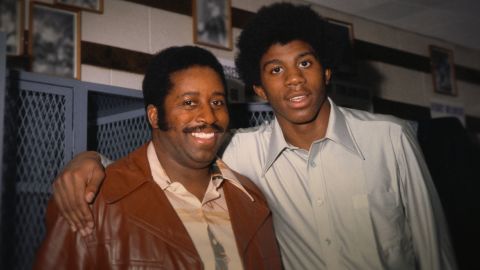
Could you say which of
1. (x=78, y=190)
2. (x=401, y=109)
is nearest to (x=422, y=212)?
(x=78, y=190)

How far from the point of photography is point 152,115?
1.88 metres

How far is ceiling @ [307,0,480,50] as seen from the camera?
4.57 m

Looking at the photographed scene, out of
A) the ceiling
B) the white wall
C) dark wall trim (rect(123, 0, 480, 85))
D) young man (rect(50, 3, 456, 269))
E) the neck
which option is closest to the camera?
young man (rect(50, 3, 456, 269))

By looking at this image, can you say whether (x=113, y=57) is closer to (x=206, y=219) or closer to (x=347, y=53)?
(x=206, y=219)

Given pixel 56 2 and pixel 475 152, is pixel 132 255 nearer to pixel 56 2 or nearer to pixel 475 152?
pixel 475 152

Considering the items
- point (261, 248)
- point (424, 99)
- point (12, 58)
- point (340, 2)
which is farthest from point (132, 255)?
point (424, 99)

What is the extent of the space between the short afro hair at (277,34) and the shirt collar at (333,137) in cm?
30

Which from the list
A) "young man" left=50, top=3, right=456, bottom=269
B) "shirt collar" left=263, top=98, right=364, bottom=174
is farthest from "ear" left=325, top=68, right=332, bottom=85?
"shirt collar" left=263, top=98, right=364, bottom=174

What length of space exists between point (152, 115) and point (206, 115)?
10.1 inches

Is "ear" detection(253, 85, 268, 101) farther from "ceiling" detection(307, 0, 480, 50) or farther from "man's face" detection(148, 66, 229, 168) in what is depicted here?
"ceiling" detection(307, 0, 480, 50)

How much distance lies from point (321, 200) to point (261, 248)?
1.09 feet

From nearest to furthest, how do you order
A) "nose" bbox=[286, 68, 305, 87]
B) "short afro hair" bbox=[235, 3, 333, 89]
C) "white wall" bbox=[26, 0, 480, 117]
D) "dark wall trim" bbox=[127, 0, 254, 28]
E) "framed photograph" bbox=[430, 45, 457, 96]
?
"nose" bbox=[286, 68, 305, 87], "short afro hair" bbox=[235, 3, 333, 89], "white wall" bbox=[26, 0, 480, 117], "dark wall trim" bbox=[127, 0, 254, 28], "framed photograph" bbox=[430, 45, 457, 96]

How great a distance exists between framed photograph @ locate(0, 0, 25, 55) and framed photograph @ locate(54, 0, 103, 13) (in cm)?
25

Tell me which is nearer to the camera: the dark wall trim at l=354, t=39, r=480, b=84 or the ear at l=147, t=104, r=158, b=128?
the ear at l=147, t=104, r=158, b=128
